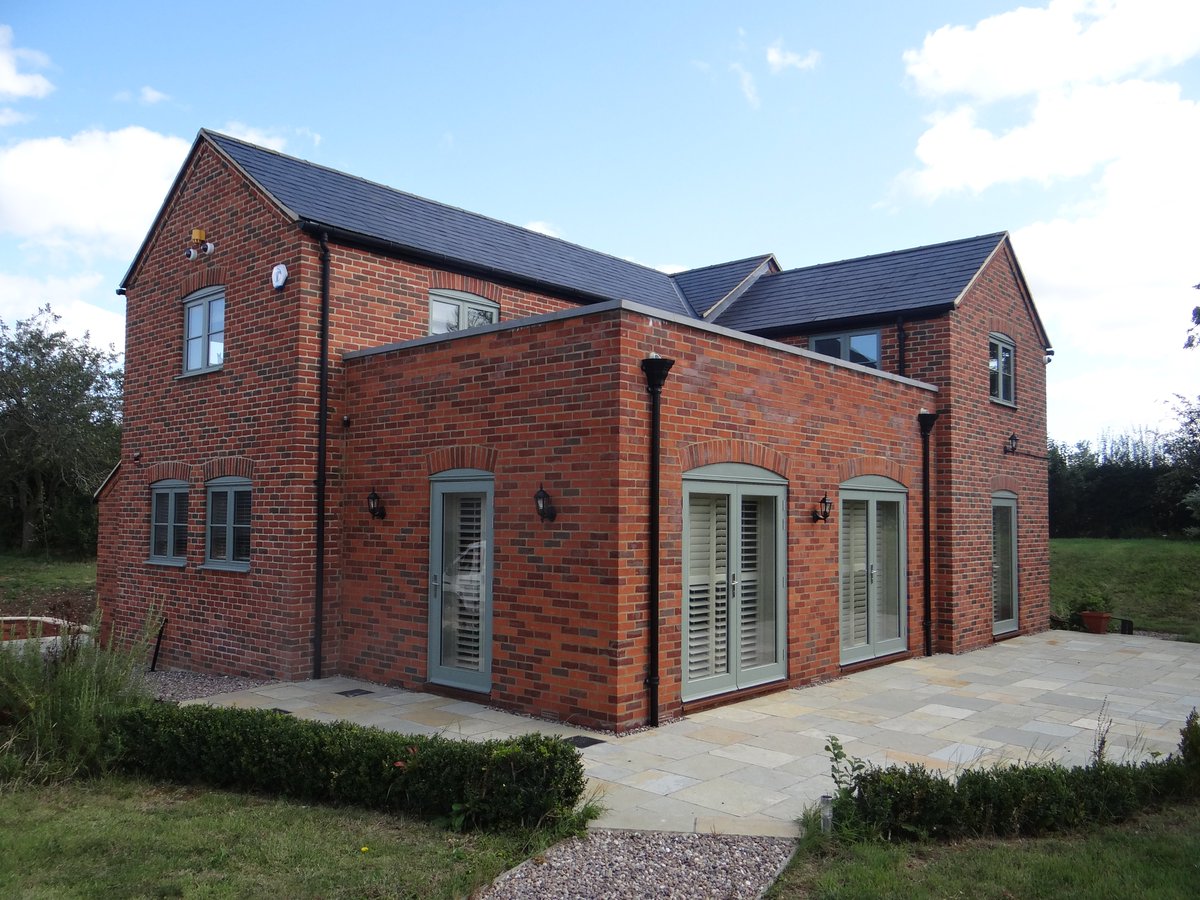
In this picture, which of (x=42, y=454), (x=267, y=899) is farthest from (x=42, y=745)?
(x=42, y=454)

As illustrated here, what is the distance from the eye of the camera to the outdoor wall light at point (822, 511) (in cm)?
998

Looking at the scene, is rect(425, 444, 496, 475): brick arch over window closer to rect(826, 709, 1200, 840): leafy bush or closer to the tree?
rect(826, 709, 1200, 840): leafy bush

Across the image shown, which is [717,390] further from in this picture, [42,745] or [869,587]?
[42,745]

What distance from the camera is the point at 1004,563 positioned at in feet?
46.7

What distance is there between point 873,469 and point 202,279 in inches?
375

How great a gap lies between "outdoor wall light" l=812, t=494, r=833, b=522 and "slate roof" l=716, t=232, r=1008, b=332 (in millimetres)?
4387

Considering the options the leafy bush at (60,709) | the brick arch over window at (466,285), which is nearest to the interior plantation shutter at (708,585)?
the leafy bush at (60,709)

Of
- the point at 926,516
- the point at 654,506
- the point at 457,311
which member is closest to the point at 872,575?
the point at 926,516

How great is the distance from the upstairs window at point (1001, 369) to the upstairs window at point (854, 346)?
2047mm

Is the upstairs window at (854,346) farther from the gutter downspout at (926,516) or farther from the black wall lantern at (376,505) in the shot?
the black wall lantern at (376,505)

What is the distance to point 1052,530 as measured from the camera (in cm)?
2780

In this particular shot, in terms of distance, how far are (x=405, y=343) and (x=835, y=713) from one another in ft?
19.9

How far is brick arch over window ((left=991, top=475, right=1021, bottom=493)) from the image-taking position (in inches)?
539

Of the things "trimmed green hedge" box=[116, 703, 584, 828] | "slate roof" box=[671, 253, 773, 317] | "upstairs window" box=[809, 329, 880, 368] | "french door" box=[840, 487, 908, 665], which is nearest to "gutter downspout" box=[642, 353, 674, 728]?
"trimmed green hedge" box=[116, 703, 584, 828]
